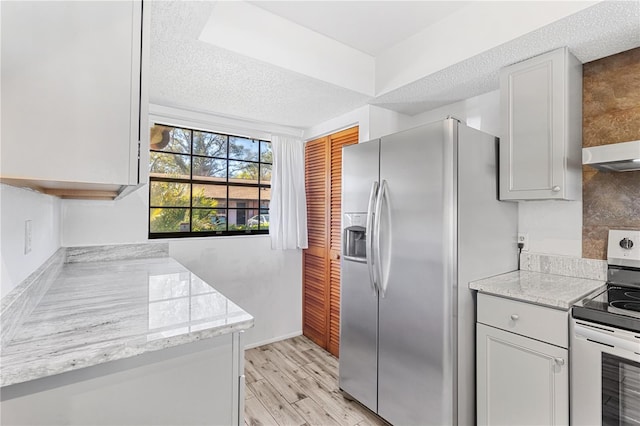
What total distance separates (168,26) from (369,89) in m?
1.40

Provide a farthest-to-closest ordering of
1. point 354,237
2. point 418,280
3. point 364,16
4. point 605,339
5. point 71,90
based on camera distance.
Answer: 1. point 354,237
2. point 364,16
3. point 418,280
4. point 605,339
5. point 71,90

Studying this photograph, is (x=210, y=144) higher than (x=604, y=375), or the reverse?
(x=210, y=144)

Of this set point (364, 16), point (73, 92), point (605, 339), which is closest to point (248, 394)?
point (605, 339)

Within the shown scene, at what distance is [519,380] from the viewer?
162 centimetres

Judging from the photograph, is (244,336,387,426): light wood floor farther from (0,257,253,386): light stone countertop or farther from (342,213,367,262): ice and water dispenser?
(0,257,253,386): light stone countertop

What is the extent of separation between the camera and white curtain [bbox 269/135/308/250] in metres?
3.18

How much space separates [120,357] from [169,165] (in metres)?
2.29

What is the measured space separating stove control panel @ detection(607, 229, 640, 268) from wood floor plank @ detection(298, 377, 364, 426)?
179 cm

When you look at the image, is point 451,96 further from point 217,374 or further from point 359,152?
point 217,374

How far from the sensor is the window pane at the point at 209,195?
2.94 meters

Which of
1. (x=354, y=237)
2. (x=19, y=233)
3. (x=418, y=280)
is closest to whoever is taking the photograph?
(x=19, y=233)

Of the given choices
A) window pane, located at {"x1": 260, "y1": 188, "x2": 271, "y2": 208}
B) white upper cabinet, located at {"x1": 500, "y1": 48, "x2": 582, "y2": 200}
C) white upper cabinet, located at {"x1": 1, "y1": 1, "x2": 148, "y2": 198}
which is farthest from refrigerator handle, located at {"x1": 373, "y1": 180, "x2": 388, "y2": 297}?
window pane, located at {"x1": 260, "y1": 188, "x2": 271, "y2": 208}

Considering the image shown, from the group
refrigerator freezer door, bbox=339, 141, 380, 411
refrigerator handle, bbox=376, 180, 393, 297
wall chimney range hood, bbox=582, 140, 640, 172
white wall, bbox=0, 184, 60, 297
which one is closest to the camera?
white wall, bbox=0, 184, 60, 297

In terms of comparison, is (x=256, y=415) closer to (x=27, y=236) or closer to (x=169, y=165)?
(x=27, y=236)
